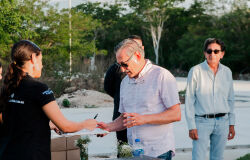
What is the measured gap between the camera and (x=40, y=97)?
2.78m

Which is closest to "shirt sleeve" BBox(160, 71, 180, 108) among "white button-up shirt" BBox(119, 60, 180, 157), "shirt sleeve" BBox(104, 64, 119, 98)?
"white button-up shirt" BBox(119, 60, 180, 157)

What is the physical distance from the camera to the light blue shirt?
4.95 m

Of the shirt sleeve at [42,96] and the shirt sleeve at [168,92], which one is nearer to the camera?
the shirt sleeve at [42,96]

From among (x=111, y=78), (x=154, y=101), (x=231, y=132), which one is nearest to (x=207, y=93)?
(x=231, y=132)

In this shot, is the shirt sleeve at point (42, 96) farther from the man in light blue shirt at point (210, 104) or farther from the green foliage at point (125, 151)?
the man in light blue shirt at point (210, 104)

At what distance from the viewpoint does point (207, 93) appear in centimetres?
499

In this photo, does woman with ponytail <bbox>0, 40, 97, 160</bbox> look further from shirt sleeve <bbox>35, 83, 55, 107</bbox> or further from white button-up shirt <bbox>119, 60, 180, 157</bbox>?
white button-up shirt <bbox>119, 60, 180, 157</bbox>

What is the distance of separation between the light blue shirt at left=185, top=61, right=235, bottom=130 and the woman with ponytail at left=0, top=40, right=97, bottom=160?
7.85 ft

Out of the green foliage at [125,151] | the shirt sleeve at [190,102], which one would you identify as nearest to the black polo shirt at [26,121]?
the green foliage at [125,151]

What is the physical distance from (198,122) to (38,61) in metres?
2.54

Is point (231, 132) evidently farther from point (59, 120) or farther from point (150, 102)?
point (59, 120)

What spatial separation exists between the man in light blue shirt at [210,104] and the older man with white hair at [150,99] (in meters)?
1.45

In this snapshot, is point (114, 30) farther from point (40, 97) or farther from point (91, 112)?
point (40, 97)

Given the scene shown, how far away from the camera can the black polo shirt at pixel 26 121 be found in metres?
2.78
